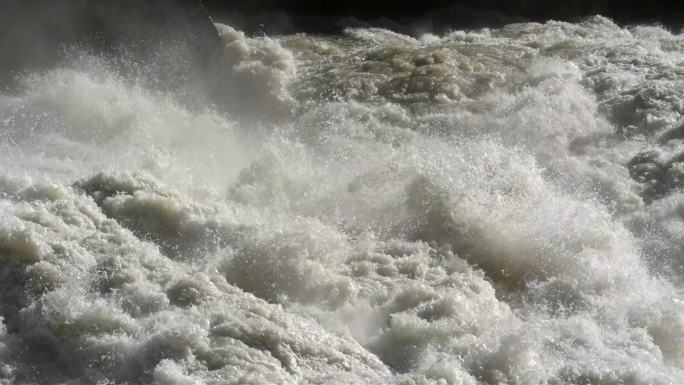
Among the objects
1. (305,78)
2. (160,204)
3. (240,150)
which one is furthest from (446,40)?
(160,204)

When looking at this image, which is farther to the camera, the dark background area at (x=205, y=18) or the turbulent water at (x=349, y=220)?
the dark background area at (x=205, y=18)

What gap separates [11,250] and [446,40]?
268 inches

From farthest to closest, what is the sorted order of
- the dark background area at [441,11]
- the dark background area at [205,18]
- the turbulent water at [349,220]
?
the dark background area at [441,11], the dark background area at [205,18], the turbulent water at [349,220]

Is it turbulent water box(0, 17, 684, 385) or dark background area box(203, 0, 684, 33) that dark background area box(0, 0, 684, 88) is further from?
turbulent water box(0, 17, 684, 385)

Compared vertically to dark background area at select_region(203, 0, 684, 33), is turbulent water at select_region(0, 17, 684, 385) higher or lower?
lower

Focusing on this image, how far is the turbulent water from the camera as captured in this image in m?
4.42

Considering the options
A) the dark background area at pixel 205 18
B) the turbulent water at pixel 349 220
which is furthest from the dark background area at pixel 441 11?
the turbulent water at pixel 349 220

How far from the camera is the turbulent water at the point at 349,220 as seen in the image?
4.42 meters

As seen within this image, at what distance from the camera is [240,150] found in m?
7.33

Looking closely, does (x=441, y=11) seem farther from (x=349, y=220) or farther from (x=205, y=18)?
(x=349, y=220)

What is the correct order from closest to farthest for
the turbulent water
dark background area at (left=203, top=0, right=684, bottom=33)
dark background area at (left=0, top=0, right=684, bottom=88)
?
1. the turbulent water
2. dark background area at (left=0, top=0, right=684, bottom=88)
3. dark background area at (left=203, top=0, right=684, bottom=33)

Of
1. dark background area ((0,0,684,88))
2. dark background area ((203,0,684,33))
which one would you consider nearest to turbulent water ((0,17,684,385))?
dark background area ((0,0,684,88))

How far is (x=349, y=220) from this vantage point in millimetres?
6039

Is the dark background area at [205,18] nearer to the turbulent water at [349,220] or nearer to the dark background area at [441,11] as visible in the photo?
the dark background area at [441,11]
